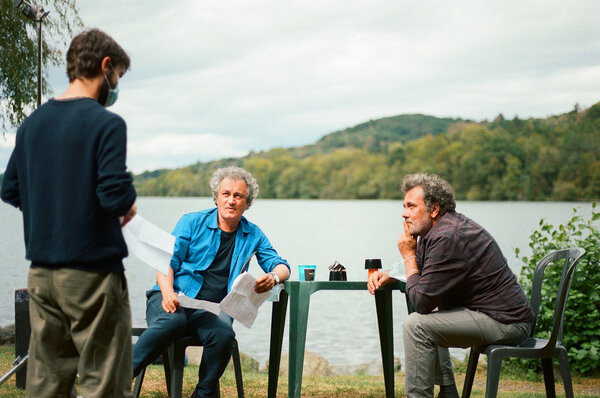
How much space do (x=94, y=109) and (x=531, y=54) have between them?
5678 cm

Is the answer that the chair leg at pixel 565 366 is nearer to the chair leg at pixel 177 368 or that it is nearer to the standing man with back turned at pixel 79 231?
the chair leg at pixel 177 368

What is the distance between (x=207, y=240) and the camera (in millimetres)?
3840

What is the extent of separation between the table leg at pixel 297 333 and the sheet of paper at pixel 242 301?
25 cm

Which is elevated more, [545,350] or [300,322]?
[300,322]

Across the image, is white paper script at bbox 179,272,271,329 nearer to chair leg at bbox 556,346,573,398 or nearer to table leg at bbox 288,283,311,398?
table leg at bbox 288,283,311,398

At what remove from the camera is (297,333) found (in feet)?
12.2

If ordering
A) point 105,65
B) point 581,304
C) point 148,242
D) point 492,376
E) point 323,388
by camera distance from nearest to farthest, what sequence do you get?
point 105,65 < point 148,242 < point 492,376 < point 323,388 < point 581,304

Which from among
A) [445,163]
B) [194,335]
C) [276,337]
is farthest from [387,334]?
[445,163]

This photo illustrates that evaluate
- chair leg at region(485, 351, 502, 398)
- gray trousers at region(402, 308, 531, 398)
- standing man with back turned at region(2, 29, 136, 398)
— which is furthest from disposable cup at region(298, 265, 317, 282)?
standing man with back turned at region(2, 29, 136, 398)

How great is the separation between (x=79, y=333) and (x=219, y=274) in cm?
167

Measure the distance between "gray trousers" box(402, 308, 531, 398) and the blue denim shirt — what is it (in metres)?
0.90

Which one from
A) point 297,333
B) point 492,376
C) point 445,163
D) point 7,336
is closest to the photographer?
point 492,376

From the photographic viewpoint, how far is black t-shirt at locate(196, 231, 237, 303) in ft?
12.4

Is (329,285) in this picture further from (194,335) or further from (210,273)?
(194,335)
